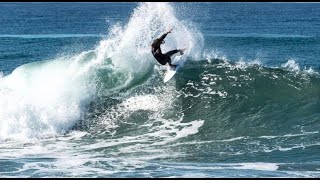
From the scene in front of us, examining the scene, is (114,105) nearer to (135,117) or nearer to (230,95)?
(135,117)

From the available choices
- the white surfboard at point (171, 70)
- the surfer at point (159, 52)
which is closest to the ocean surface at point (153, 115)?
the white surfboard at point (171, 70)

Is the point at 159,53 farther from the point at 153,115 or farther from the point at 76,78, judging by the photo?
the point at 76,78

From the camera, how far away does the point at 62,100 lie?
23141 millimetres

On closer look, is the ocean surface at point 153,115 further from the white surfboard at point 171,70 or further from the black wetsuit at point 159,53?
the black wetsuit at point 159,53

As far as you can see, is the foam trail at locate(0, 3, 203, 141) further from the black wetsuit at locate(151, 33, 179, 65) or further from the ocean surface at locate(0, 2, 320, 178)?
the black wetsuit at locate(151, 33, 179, 65)

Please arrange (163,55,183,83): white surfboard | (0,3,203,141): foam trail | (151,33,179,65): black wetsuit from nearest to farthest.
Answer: (0,3,203,141): foam trail, (151,33,179,65): black wetsuit, (163,55,183,83): white surfboard

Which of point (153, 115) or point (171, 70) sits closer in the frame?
point (153, 115)

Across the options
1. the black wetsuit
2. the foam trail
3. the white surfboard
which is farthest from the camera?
the white surfboard

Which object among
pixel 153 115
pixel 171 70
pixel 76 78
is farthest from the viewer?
pixel 76 78

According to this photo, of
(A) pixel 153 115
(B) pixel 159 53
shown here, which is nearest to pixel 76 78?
(A) pixel 153 115

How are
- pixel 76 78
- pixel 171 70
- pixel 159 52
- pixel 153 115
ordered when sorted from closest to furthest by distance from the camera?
pixel 159 52, pixel 153 115, pixel 171 70, pixel 76 78

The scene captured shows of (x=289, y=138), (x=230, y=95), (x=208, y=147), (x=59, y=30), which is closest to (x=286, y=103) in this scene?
(x=230, y=95)

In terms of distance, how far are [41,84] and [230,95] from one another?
8236 millimetres

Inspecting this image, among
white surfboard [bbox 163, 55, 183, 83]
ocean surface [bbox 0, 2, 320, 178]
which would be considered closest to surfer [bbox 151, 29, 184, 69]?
white surfboard [bbox 163, 55, 183, 83]
